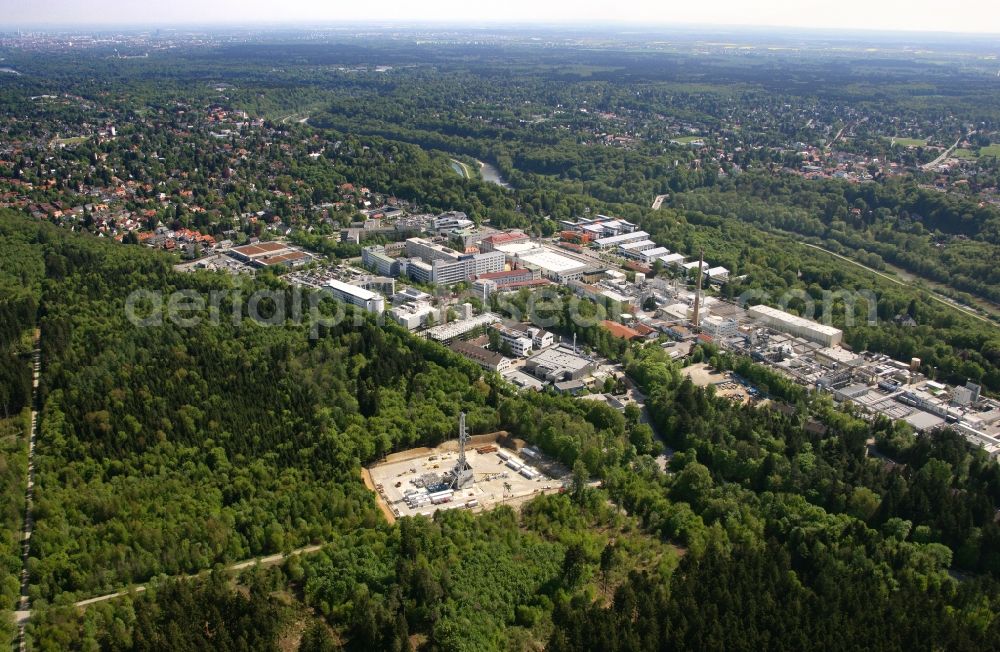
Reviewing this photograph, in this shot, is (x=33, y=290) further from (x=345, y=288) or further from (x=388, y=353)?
(x=388, y=353)

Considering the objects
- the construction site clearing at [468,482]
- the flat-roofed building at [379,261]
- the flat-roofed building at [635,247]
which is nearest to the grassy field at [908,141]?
the flat-roofed building at [635,247]

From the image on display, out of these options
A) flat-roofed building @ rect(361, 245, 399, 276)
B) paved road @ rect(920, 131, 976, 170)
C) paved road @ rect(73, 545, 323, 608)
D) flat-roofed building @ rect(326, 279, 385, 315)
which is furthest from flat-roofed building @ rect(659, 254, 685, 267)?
paved road @ rect(920, 131, 976, 170)

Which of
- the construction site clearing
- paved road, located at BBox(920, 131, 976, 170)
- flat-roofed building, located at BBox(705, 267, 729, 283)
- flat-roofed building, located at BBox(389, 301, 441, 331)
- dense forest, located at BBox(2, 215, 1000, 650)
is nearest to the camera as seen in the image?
dense forest, located at BBox(2, 215, 1000, 650)

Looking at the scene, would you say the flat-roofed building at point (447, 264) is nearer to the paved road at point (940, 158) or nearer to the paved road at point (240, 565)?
the paved road at point (240, 565)

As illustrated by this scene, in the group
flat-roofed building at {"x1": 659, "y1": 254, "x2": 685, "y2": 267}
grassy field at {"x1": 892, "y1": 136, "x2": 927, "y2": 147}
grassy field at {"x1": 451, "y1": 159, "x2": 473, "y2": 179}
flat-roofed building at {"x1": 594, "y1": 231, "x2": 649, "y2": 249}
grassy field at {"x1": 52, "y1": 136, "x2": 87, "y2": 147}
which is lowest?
flat-roofed building at {"x1": 659, "y1": 254, "x2": 685, "y2": 267}

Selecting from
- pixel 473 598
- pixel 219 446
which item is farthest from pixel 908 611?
pixel 219 446

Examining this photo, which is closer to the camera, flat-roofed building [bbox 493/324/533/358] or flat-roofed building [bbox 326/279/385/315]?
flat-roofed building [bbox 493/324/533/358]

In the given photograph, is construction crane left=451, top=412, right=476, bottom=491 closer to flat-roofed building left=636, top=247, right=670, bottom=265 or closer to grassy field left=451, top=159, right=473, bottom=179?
flat-roofed building left=636, top=247, right=670, bottom=265
